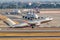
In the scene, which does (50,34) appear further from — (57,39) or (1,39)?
(1,39)

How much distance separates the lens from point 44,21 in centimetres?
1839

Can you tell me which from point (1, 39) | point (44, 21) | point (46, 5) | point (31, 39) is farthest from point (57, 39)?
point (46, 5)

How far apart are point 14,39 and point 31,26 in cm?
520

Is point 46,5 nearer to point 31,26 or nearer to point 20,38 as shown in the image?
point 31,26

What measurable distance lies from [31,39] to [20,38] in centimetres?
43

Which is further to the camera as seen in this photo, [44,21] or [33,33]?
[44,21]

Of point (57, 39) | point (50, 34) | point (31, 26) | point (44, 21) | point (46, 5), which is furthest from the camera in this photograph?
point (46, 5)

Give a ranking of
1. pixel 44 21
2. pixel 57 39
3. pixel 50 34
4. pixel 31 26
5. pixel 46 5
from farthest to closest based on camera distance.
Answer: pixel 46 5
pixel 44 21
pixel 31 26
pixel 50 34
pixel 57 39

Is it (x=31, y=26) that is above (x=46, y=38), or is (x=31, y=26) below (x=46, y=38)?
below

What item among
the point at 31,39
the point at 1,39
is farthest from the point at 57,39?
the point at 1,39

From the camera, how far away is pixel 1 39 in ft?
23.6

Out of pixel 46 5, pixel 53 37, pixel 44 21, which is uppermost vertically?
pixel 53 37

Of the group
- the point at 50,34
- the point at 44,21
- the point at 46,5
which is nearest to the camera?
the point at 50,34

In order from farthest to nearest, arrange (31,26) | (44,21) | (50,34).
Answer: (44,21), (31,26), (50,34)
